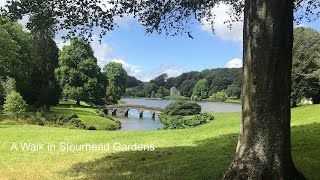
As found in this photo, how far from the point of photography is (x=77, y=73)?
89.5 m

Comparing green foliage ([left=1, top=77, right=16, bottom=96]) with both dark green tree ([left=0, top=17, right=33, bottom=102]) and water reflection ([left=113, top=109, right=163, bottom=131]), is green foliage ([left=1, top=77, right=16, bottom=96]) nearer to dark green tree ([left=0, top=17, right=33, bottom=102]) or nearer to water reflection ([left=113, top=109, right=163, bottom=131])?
dark green tree ([left=0, top=17, right=33, bottom=102])

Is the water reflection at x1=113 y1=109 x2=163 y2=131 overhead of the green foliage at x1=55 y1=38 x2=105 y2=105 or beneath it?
beneath

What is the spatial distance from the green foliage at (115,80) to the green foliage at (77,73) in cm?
2129

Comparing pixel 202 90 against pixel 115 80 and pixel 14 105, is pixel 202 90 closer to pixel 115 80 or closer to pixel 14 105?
pixel 115 80

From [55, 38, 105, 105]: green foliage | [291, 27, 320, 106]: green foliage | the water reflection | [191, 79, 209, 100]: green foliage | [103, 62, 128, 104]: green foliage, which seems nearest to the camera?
[291, 27, 320, 106]: green foliage

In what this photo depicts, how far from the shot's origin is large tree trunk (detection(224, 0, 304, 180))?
24.2 feet

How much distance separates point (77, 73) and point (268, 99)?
84887 mm

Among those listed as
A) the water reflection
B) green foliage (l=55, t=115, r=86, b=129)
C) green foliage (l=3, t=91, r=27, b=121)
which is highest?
green foliage (l=3, t=91, r=27, b=121)

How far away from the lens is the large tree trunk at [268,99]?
7371 millimetres

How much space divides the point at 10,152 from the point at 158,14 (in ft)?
37.7

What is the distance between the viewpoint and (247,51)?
7773 millimetres

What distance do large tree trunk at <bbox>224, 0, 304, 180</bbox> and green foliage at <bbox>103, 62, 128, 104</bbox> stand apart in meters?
106

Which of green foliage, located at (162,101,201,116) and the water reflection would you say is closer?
the water reflection

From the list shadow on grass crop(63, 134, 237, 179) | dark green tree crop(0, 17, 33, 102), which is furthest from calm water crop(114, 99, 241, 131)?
shadow on grass crop(63, 134, 237, 179)
